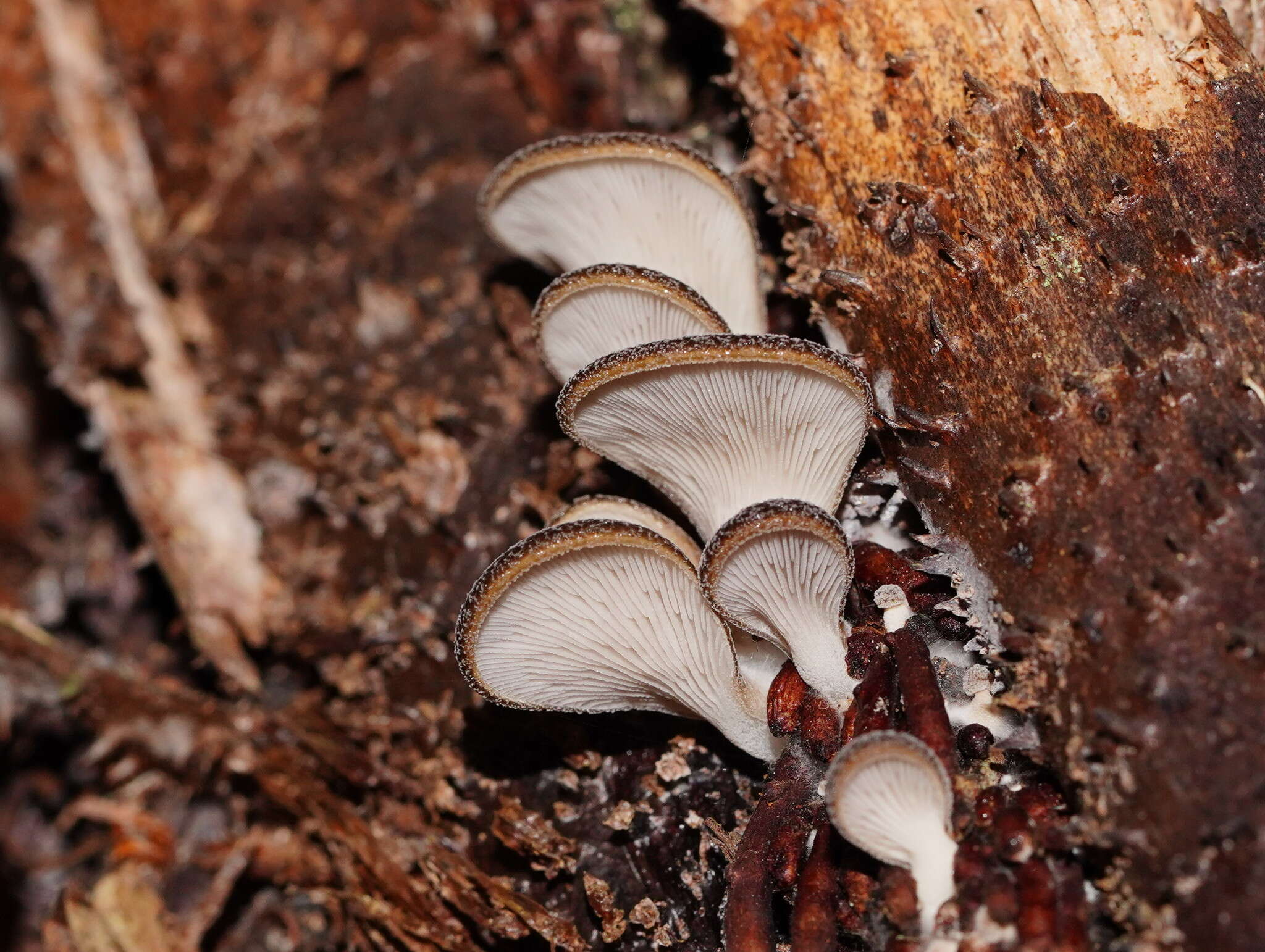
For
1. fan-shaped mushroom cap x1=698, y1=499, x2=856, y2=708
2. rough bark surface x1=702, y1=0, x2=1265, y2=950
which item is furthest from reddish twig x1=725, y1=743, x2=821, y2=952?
rough bark surface x1=702, y1=0, x2=1265, y2=950

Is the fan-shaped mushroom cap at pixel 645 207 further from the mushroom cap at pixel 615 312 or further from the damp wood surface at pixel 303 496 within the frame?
the damp wood surface at pixel 303 496

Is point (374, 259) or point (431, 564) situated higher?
point (374, 259)

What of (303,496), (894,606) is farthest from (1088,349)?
(303,496)

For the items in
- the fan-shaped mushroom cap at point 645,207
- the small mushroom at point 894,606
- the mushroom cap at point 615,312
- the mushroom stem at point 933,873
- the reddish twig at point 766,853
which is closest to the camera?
the mushroom stem at point 933,873

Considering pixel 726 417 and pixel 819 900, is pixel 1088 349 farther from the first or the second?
pixel 819 900

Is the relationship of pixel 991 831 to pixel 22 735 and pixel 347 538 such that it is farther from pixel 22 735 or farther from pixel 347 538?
pixel 22 735

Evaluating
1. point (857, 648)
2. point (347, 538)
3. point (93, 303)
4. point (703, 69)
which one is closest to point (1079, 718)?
point (857, 648)

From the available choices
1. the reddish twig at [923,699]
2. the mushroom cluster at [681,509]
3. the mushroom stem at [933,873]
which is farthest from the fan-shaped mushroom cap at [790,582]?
the mushroom stem at [933,873]
